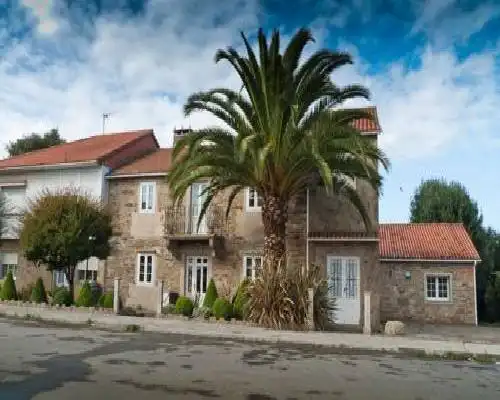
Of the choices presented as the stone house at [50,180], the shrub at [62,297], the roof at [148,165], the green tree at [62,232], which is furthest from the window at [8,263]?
the roof at [148,165]

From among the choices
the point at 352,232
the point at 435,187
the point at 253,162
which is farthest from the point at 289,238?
the point at 435,187

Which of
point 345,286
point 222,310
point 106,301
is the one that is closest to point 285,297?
point 222,310

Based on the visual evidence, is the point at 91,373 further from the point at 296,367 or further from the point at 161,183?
the point at 161,183

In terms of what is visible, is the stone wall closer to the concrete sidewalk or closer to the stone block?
the stone block

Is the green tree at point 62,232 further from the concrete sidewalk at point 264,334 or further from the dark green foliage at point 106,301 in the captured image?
the concrete sidewalk at point 264,334

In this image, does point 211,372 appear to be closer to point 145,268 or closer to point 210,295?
point 210,295

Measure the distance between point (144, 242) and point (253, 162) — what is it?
333 inches

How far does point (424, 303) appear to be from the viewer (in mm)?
25922

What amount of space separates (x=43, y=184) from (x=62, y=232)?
21.4ft

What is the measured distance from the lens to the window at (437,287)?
25.8 meters

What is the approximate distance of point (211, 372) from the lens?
30.8 feet

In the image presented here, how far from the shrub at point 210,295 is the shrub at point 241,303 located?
1245mm

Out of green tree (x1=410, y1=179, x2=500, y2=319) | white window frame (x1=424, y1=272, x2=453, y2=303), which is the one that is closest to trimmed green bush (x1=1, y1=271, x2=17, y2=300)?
white window frame (x1=424, y1=272, x2=453, y2=303)

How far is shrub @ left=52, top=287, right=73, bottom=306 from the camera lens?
21.4 meters
